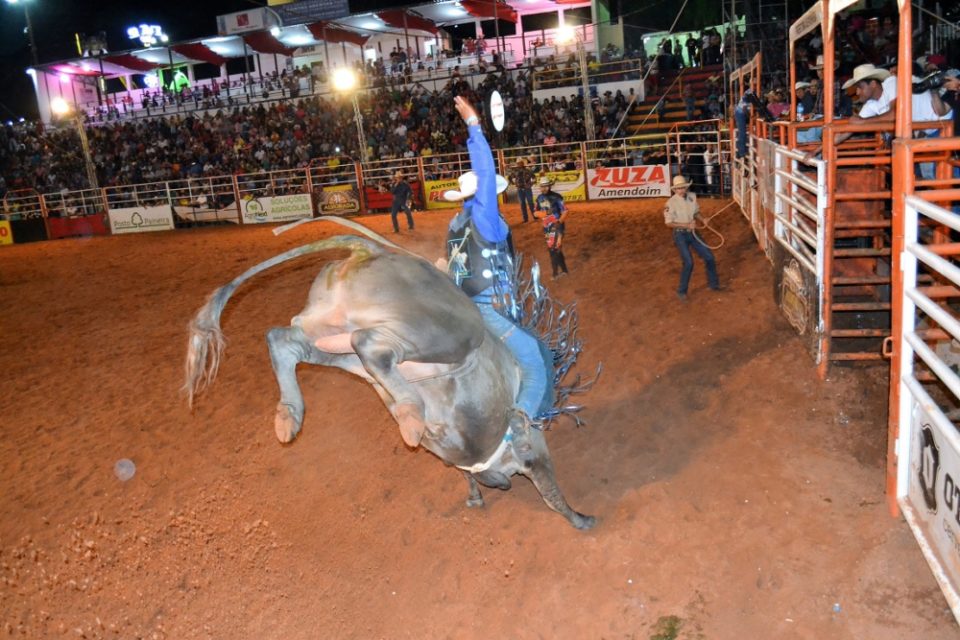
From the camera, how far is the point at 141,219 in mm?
22484

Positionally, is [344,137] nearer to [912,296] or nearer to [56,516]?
[56,516]

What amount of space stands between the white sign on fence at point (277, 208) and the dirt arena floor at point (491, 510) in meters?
12.6

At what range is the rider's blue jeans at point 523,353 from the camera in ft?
15.7

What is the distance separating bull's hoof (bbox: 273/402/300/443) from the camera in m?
3.54

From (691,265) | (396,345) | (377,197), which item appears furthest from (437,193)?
(396,345)

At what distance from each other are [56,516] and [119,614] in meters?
1.52

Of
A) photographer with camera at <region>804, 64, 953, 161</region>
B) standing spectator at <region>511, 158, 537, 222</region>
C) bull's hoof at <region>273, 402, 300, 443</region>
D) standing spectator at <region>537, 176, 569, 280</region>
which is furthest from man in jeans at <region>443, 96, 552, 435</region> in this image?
standing spectator at <region>511, 158, 537, 222</region>

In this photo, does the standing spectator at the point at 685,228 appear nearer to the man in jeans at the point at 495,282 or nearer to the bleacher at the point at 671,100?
the man in jeans at the point at 495,282

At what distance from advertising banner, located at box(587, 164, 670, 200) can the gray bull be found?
44.3ft

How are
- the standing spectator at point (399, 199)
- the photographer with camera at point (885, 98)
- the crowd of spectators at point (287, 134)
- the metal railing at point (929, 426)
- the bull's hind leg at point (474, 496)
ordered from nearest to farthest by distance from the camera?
the metal railing at point (929, 426), the bull's hind leg at point (474, 496), the photographer with camera at point (885, 98), the standing spectator at point (399, 199), the crowd of spectators at point (287, 134)

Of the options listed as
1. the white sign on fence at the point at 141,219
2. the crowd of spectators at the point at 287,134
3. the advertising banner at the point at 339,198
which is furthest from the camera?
the crowd of spectators at the point at 287,134

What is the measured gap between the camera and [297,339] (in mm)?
3820

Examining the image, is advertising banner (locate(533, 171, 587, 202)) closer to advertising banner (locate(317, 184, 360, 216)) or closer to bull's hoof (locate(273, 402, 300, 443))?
advertising banner (locate(317, 184, 360, 216))

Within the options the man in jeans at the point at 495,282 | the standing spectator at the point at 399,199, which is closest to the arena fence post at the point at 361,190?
the standing spectator at the point at 399,199
